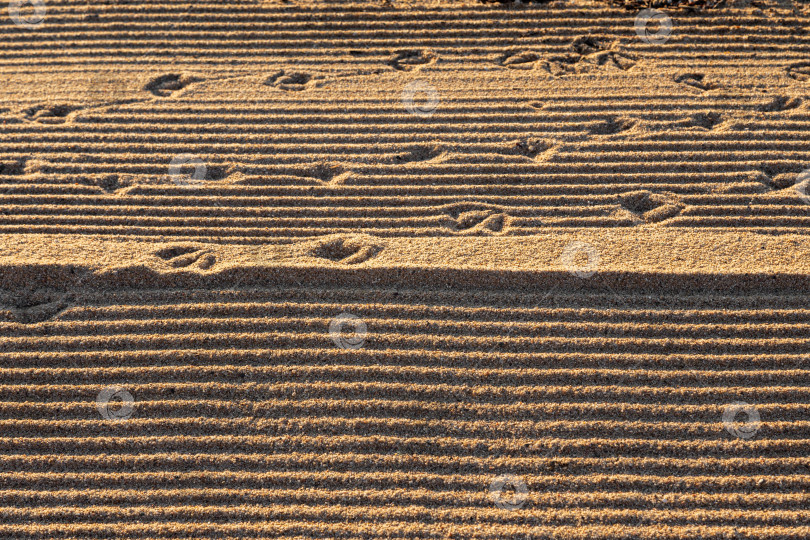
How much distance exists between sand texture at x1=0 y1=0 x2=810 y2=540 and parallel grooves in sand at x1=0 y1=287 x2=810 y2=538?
11 mm

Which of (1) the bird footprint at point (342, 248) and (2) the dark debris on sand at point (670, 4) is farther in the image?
(2) the dark debris on sand at point (670, 4)

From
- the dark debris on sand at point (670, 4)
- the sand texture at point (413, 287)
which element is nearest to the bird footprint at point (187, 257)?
the sand texture at point (413, 287)

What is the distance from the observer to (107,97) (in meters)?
3.88

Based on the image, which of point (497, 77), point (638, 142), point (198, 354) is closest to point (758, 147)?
point (638, 142)

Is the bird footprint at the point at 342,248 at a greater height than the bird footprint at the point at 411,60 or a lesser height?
lesser

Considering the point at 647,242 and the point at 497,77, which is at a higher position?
the point at 497,77

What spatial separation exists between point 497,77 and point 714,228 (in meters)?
1.75

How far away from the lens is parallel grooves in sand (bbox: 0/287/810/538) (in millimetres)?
2225

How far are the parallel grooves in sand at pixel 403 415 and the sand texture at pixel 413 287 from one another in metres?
0.01

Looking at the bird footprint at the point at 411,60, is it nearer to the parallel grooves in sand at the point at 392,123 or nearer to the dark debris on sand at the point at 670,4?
the parallel grooves in sand at the point at 392,123

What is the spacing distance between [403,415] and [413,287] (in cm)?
66

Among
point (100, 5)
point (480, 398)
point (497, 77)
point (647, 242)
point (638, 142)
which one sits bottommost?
point (480, 398)

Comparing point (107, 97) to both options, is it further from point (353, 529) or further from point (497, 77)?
point (353, 529)

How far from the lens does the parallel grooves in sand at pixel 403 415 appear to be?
7.30ft
